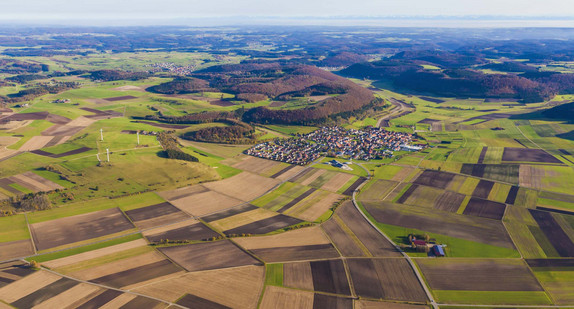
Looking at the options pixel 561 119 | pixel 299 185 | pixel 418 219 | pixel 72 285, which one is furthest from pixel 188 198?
pixel 561 119

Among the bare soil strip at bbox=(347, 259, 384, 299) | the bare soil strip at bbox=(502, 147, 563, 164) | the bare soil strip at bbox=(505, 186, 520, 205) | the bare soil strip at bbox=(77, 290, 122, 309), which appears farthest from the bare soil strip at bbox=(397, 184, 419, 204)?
the bare soil strip at bbox=(77, 290, 122, 309)

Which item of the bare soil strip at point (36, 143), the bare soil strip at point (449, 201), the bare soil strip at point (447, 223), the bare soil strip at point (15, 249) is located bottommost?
the bare soil strip at point (447, 223)

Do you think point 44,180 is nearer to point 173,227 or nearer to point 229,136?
point 173,227

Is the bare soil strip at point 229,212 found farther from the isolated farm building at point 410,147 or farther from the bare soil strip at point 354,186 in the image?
the isolated farm building at point 410,147

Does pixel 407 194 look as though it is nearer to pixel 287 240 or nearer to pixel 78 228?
pixel 287 240

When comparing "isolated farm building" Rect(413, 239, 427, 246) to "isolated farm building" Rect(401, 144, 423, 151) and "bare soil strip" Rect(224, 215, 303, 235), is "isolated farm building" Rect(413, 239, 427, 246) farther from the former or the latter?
"isolated farm building" Rect(401, 144, 423, 151)

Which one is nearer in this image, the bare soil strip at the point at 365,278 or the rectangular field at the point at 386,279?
the rectangular field at the point at 386,279

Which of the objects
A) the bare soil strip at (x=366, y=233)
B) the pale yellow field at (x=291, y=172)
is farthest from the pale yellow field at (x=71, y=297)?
the pale yellow field at (x=291, y=172)

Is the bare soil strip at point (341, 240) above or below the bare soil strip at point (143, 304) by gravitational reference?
below
